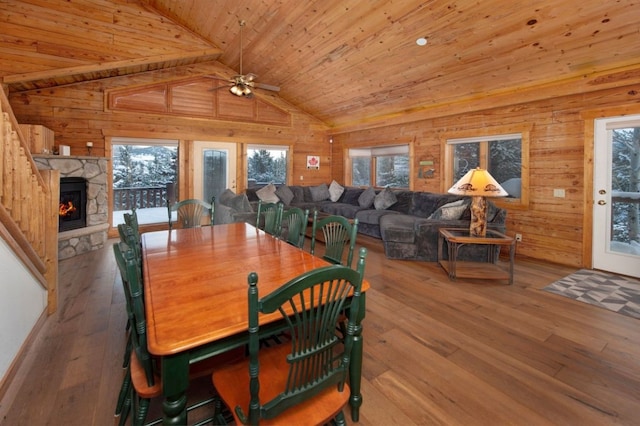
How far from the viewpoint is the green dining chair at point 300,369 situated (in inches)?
41.2

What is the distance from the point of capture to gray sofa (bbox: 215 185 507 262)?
177 inches

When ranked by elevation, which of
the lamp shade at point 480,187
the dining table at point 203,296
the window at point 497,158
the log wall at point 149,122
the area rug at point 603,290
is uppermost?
the log wall at point 149,122

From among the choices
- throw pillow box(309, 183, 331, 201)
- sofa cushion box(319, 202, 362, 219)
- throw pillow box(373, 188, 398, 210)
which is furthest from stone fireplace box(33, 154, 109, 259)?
throw pillow box(373, 188, 398, 210)

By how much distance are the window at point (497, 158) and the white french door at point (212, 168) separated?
4.75m

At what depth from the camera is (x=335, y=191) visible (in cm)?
780

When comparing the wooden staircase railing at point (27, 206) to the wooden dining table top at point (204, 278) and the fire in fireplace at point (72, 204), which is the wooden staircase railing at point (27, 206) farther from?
the fire in fireplace at point (72, 204)

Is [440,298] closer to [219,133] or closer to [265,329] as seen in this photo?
[265,329]

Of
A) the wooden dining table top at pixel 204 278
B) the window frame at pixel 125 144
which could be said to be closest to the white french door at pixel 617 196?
the wooden dining table top at pixel 204 278

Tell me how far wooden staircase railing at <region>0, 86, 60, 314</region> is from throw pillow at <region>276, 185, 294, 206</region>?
4.60m

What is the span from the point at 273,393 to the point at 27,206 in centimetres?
247

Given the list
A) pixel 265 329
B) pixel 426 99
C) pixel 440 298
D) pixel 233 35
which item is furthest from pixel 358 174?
pixel 265 329

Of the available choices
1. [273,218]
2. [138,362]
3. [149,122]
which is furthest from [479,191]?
[149,122]

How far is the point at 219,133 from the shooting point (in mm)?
7152

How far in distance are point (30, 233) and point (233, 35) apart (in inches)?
187
